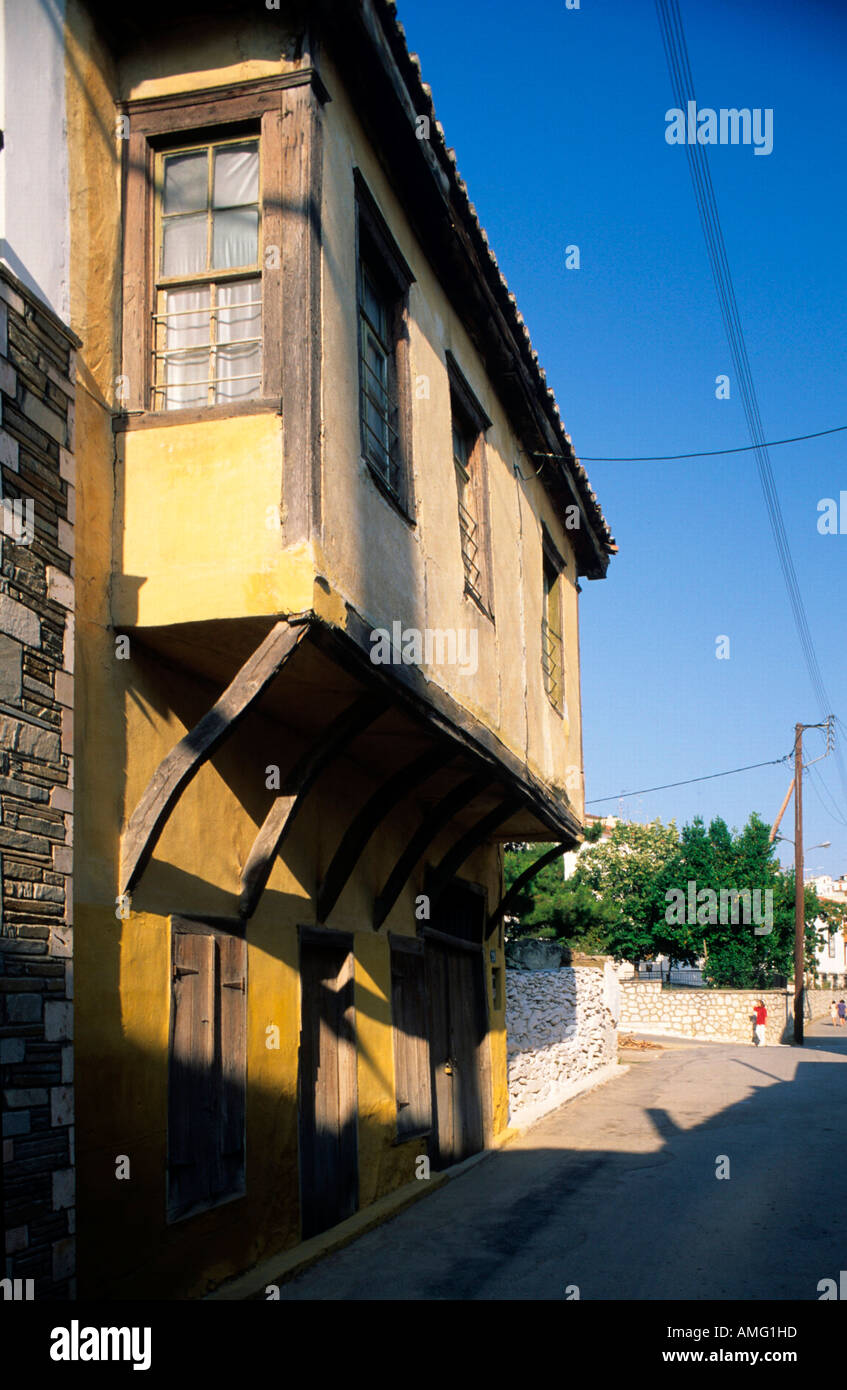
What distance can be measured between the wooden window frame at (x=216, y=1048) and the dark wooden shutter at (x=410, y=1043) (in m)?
3.10

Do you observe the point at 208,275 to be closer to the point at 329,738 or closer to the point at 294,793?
the point at 329,738

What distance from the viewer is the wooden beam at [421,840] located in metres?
9.69

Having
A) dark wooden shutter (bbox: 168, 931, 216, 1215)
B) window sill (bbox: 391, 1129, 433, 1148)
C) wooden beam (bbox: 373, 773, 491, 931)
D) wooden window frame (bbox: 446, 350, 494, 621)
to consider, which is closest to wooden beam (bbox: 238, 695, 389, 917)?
dark wooden shutter (bbox: 168, 931, 216, 1215)

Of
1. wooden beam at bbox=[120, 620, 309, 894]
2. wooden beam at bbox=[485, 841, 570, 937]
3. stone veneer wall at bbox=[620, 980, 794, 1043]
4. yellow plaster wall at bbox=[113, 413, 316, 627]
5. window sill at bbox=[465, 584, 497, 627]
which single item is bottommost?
stone veneer wall at bbox=[620, 980, 794, 1043]

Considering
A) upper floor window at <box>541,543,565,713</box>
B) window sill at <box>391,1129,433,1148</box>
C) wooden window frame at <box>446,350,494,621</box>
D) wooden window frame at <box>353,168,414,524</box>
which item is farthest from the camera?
upper floor window at <box>541,543,565,713</box>

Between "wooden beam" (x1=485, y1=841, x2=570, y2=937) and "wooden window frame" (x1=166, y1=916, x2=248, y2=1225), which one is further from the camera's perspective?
"wooden beam" (x1=485, y1=841, x2=570, y2=937)

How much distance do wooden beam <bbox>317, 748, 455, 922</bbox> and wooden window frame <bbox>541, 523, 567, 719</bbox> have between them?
411cm

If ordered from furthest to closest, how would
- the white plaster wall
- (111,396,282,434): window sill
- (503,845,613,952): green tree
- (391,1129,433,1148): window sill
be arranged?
(503,845,613,952): green tree < (391,1129,433,1148): window sill < (111,396,282,434): window sill < the white plaster wall

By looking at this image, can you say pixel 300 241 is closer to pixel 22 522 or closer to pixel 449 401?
pixel 22 522

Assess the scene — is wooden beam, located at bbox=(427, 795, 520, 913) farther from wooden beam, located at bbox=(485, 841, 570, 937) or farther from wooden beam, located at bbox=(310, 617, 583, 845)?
wooden beam, located at bbox=(485, 841, 570, 937)

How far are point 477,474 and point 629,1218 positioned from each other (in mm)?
6095

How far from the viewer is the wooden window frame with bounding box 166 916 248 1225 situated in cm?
607

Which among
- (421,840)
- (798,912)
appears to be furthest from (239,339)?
(798,912)
